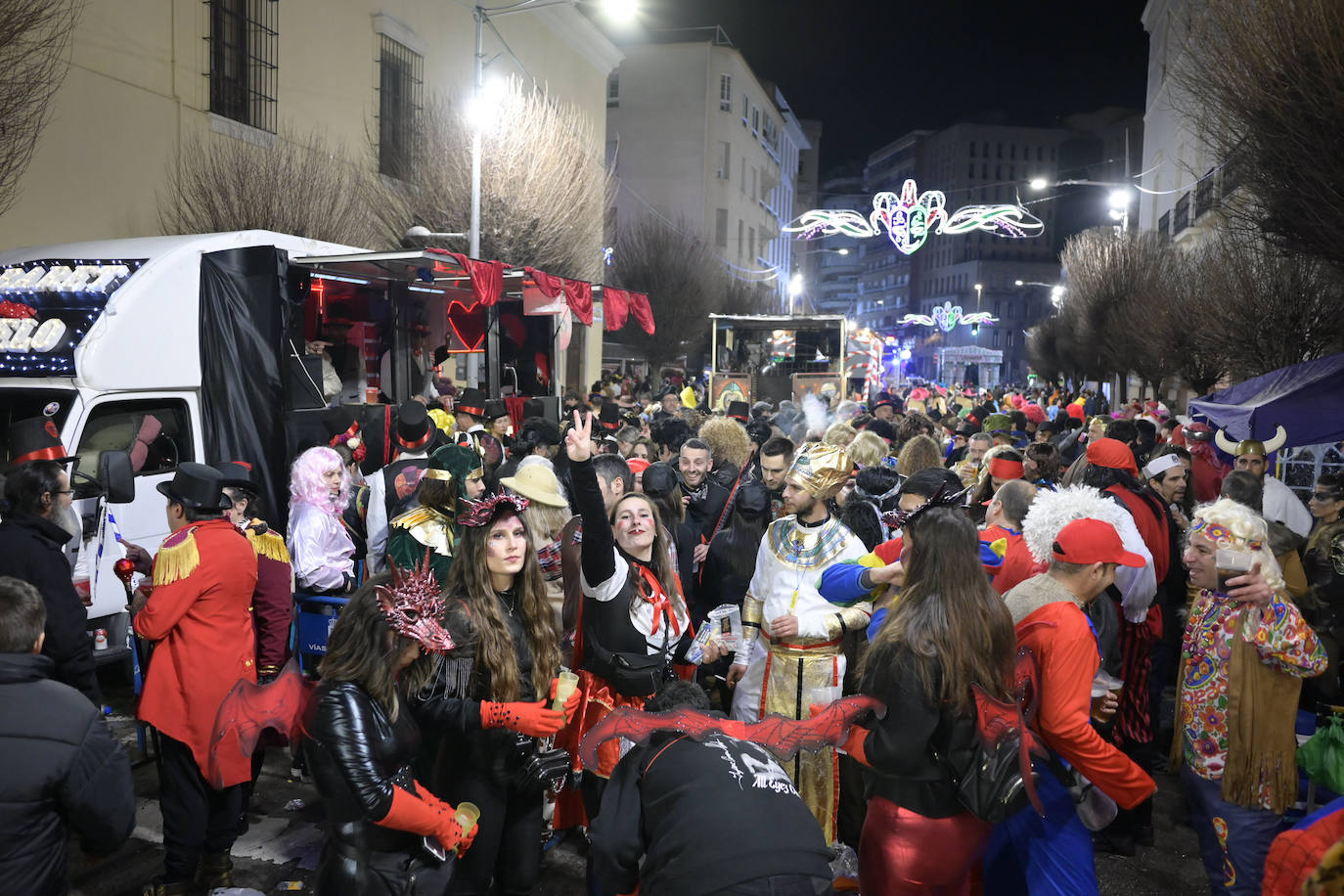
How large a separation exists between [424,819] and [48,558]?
2.96 metres

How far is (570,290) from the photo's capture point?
41.0 feet

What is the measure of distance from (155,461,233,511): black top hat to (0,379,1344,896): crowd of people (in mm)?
14

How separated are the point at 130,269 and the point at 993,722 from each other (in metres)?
7.06

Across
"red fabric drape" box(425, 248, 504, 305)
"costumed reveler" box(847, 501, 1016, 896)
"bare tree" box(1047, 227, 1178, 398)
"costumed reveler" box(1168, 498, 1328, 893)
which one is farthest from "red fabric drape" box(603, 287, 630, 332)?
"bare tree" box(1047, 227, 1178, 398)

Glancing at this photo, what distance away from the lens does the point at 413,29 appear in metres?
20.7

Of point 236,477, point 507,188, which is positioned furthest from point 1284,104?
point 507,188

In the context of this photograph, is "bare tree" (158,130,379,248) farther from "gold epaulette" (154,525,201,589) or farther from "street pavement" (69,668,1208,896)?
"gold epaulette" (154,525,201,589)

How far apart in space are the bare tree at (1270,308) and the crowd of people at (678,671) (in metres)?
8.76

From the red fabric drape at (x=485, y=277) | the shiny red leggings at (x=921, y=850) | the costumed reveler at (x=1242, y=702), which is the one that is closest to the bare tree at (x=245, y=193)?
the red fabric drape at (x=485, y=277)

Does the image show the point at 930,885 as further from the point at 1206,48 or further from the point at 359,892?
the point at 1206,48

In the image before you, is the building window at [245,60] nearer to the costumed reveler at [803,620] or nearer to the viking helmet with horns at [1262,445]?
the costumed reveler at [803,620]

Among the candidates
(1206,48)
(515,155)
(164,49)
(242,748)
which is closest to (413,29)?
(515,155)

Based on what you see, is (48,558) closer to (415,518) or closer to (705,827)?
(415,518)

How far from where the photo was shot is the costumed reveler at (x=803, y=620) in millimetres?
4535
